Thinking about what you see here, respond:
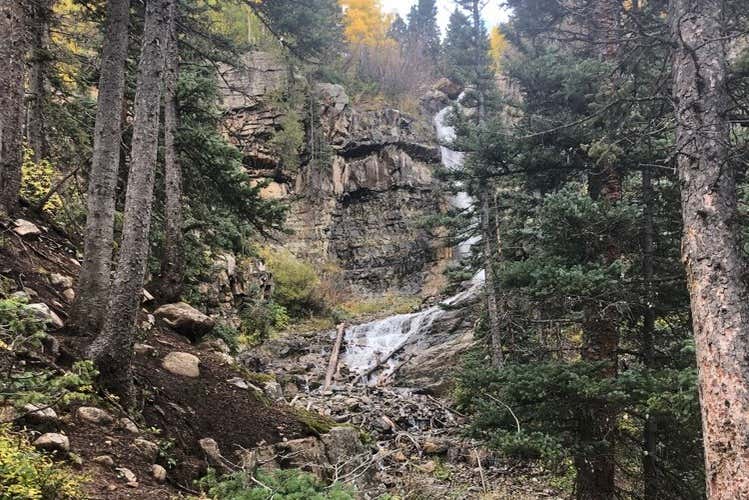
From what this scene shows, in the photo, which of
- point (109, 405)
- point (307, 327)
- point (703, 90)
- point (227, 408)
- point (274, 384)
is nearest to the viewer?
point (109, 405)

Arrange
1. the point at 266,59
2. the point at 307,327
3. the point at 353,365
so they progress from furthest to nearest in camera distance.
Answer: the point at 266,59 → the point at 307,327 → the point at 353,365

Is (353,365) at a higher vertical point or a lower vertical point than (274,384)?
lower

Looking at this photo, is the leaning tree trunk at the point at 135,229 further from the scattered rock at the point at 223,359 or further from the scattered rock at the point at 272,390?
the scattered rock at the point at 272,390

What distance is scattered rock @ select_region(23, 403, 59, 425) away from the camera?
3.59m

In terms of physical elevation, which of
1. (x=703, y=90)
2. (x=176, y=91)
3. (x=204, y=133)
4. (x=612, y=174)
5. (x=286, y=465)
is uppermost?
(x=176, y=91)

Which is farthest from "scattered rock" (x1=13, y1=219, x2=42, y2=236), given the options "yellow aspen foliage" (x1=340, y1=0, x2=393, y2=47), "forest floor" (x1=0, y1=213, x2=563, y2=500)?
"yellow aspen foliage" (x1=340, y1=0, x2=393, y2=47)

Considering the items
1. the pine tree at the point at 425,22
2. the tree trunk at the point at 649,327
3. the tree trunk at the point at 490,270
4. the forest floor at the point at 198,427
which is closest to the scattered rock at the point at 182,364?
the forest floor at the point at 198,427

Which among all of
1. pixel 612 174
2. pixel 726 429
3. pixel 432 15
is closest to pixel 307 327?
pixel 612 174

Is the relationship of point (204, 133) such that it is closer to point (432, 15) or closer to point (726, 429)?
point (726, 429)

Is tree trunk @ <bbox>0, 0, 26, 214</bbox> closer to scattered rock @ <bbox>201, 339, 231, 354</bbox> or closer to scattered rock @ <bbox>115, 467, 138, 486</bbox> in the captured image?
scattered rock @ <bbox>201, 339, 231, 354</bbox>

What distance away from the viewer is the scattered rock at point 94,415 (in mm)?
4285

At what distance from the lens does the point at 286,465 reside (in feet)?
19.3

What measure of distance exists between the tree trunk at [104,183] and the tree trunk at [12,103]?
177cm

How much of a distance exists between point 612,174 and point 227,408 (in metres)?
6.24
